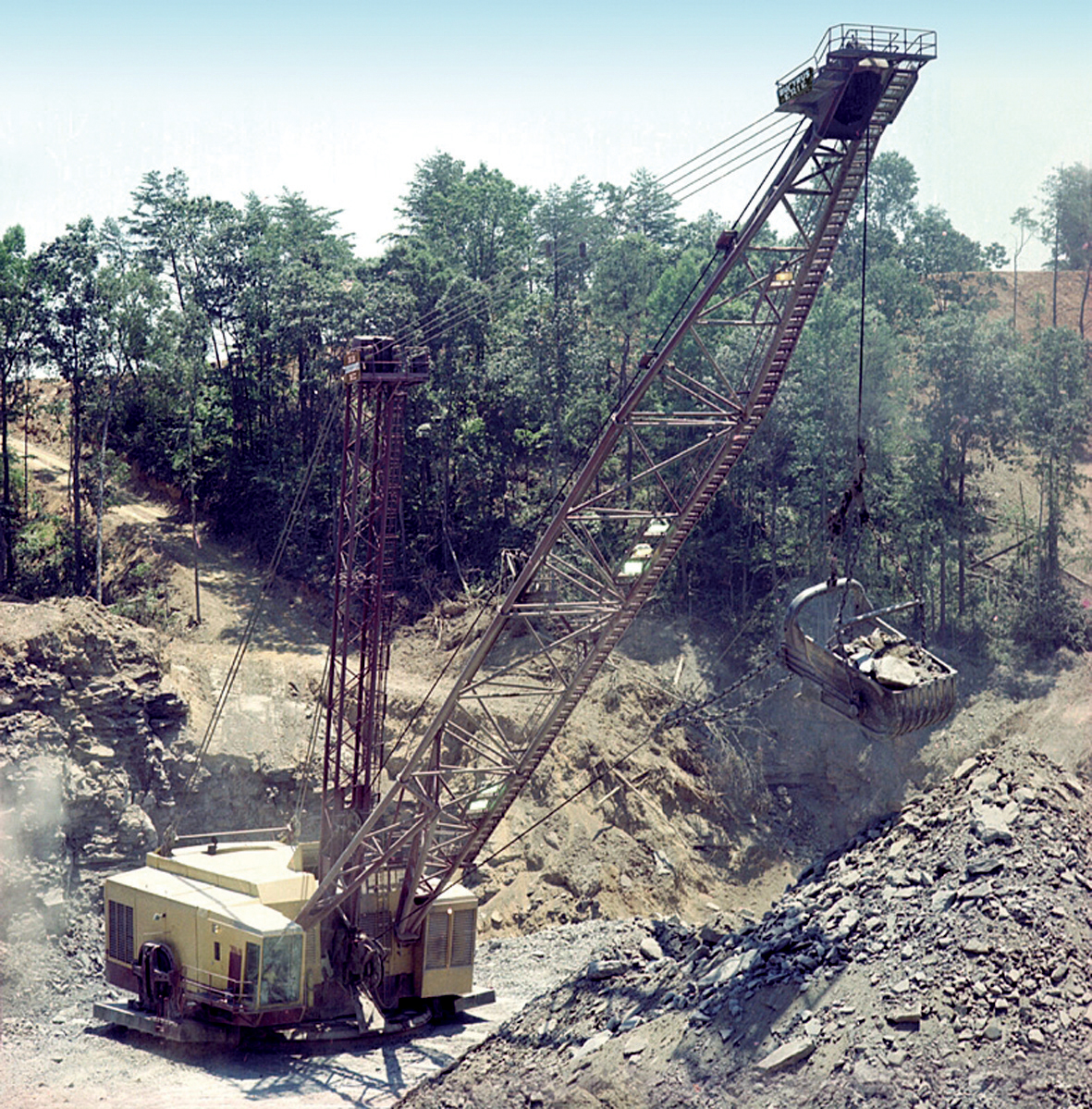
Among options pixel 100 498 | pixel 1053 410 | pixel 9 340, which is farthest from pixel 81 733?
pixel 1053 410

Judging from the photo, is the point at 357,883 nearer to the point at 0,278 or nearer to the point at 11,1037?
the point at 11,1037

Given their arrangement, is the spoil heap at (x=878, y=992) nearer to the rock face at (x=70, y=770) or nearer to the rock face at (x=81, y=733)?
the rock face at (x=70, y=770)

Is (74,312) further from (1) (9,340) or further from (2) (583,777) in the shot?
(2) (583,777)

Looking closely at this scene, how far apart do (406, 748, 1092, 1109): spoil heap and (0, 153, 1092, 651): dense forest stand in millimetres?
19851

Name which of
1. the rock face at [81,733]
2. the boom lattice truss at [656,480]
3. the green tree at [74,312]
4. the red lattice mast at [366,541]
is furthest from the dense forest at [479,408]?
the boom lattice truss at [656,480]

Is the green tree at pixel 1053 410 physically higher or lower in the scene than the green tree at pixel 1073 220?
lower

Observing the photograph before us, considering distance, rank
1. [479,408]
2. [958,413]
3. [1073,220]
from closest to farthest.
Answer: [958,413] < [479,408] < [1073,220]

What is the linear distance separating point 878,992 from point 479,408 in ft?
106

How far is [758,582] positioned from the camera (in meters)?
44.4

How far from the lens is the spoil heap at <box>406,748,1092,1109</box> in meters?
16.8

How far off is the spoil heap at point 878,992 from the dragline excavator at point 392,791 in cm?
277

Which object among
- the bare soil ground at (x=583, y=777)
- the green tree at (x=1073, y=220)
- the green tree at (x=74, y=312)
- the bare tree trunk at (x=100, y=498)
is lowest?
the bare soil ground at (x=583, y=777)

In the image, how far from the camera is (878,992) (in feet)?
59.1

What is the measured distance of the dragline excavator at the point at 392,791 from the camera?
21.5 meters
